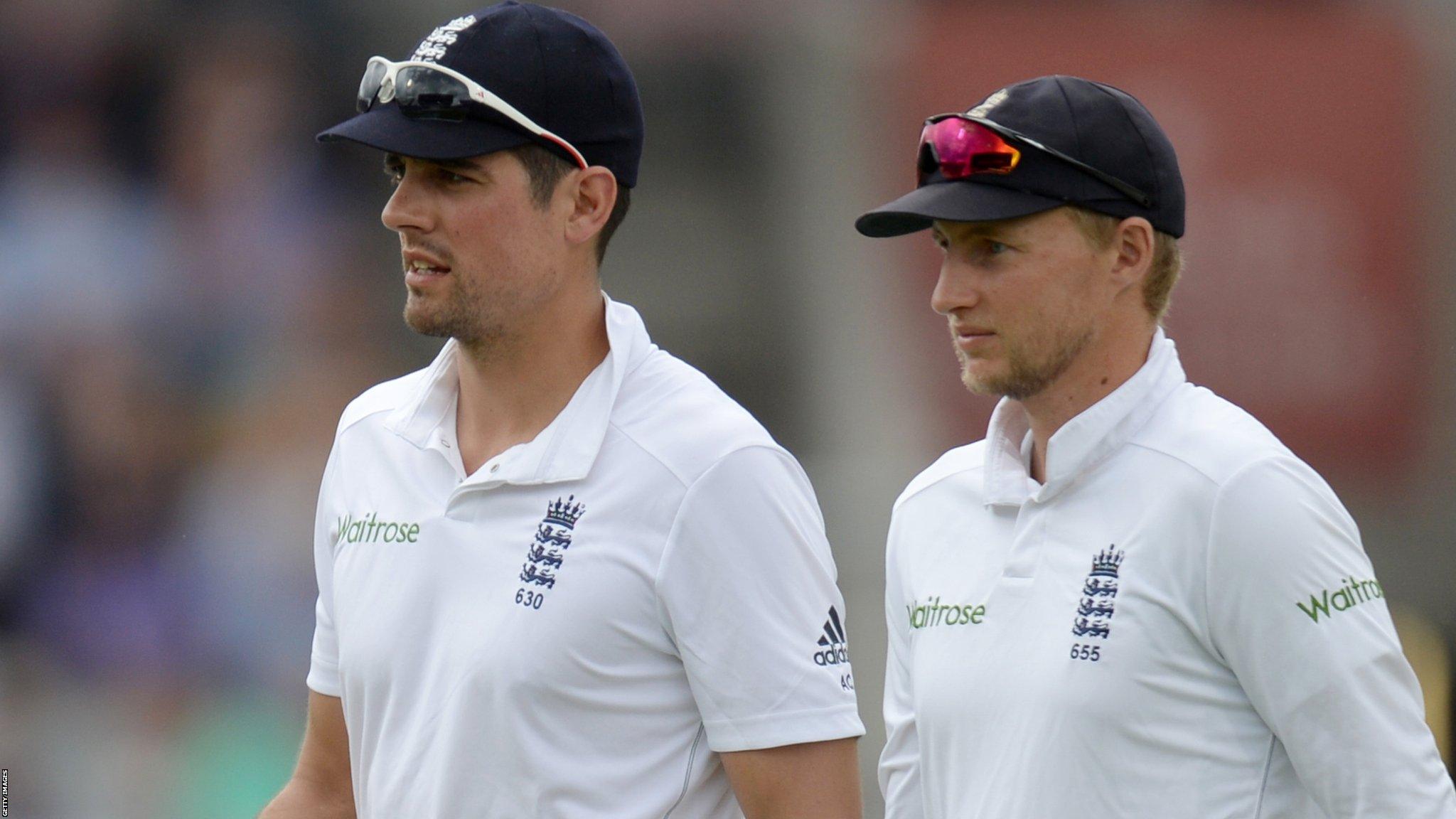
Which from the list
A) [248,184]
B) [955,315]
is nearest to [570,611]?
[955,315]

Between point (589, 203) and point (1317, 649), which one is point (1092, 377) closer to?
point (1317, 649)

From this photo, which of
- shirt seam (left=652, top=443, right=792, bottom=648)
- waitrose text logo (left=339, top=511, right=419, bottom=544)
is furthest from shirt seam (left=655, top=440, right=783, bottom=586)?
waitrose text logo (left=339, top=511, right=419, bottom=544)

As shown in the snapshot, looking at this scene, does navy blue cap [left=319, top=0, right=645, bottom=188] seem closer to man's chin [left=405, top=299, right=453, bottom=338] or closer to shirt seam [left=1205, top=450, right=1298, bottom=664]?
man's chin [left=405, top=299, right=453, bottom=338]

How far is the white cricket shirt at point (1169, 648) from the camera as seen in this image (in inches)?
75.4

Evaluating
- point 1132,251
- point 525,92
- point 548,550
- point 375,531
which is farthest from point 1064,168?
point 375,531

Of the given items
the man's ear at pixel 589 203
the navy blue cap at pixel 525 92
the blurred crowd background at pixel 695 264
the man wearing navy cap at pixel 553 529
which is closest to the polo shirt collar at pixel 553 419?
the man wearing navy cap at pixel 553 529

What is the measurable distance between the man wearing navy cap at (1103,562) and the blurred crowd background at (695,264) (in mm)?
2908

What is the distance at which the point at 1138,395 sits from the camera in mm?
2148

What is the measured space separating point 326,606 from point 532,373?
1.54 feet

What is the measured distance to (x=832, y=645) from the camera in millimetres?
2191

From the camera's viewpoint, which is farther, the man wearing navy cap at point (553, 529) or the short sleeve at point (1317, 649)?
the man wearing navy cap at point (553, 529)

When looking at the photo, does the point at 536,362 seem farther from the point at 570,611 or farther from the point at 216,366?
the point at 216,366

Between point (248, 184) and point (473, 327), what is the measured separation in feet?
11.4

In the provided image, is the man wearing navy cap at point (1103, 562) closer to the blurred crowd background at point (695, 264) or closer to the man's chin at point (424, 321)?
the man's chin at point (424, 321)
